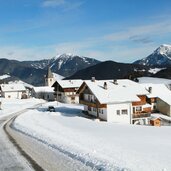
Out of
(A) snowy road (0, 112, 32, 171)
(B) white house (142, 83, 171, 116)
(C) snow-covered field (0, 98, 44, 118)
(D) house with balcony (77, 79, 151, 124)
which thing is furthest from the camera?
(B) white house (142, 83, 171, 116)

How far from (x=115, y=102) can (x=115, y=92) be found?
4019 millimetres

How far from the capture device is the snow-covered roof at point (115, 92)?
6419 centimetres

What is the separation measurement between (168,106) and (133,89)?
56.8ft

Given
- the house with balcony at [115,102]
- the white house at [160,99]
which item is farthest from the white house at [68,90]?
the house with balcony at [115,102]

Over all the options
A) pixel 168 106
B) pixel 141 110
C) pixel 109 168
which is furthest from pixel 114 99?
pixel 109 168

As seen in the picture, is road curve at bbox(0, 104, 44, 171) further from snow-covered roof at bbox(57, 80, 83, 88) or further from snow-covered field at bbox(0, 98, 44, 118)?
snow-covered roof at bbox(57, 80, 83, 88)

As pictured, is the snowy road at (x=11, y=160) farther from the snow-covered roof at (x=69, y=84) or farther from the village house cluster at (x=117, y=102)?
the snow-covered roof at (x=69, y=84)

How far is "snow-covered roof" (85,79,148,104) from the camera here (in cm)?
6419

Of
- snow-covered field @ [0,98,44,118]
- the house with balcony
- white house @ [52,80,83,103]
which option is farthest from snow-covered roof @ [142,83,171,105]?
snow-covered field @ [0,98,44,118]

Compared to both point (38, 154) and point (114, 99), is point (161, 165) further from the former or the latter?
point (114, 99)

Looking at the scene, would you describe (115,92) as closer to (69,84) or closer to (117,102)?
(117,102)

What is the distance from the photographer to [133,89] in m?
71.6

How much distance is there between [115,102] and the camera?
6359 cm

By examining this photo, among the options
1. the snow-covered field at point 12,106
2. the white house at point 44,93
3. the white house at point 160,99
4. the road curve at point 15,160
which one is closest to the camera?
the road curve at point 15,160
